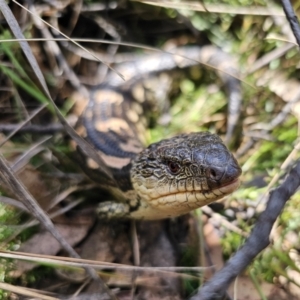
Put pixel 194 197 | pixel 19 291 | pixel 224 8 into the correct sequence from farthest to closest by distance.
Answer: pixel 224 8 → pixel 194 197 → pixel 19 291

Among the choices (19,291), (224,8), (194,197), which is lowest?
(19,291)

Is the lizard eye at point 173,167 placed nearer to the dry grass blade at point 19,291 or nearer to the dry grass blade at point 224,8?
the dry grass blade at point 19,291

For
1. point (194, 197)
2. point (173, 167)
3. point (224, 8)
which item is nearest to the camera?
point (194, 197)

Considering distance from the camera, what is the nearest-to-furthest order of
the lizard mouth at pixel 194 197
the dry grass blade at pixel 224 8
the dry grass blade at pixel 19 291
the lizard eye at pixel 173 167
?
the dry grass blade at pixel 19 291 → the lizard mouth at pixel 194 197 → the lizard eye at pixel 173 167 → the dry grass blade at pixel 224 8

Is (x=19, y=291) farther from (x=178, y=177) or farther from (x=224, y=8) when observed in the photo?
(x=224, y=8)

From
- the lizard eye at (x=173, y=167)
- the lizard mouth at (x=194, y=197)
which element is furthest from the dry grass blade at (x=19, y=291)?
the lizard eye at (x=173, y=167)

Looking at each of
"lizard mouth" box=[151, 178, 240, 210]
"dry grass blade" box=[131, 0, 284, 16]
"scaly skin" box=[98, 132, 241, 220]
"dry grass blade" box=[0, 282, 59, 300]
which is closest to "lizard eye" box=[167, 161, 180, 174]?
"scaly skin" box=[98, 132, 241, 220]

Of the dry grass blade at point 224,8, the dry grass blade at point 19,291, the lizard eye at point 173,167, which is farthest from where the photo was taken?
the dry grass blade at point 224,8

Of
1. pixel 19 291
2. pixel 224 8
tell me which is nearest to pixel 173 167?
pixel 19 291
